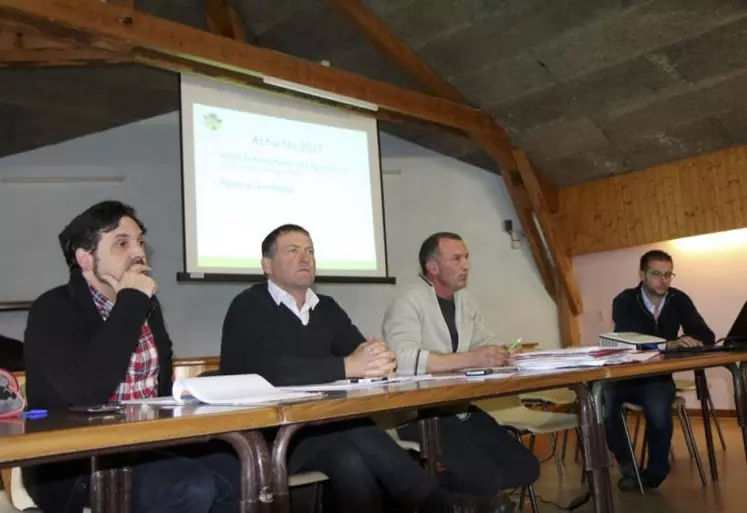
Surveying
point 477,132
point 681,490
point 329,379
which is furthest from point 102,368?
point 477,132

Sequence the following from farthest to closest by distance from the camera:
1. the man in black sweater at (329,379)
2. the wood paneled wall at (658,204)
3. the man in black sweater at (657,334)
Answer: the wood paneled wall at (658,204) < the man in black sweater at (657,334) < the man in black sweater at (329,379)

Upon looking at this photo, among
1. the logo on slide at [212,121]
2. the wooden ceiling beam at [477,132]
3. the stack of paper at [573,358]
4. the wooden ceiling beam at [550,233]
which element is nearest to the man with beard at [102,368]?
the stack of paper at [573,358]

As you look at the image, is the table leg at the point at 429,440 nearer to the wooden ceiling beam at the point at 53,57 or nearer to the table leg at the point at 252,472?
the table leg at the point at 252,472

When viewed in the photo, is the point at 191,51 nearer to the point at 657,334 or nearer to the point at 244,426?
the point at 657,334

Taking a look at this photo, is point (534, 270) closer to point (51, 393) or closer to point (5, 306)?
point (5, 306)

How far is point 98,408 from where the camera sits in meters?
1.23

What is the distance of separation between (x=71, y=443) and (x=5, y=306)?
415 centimetres

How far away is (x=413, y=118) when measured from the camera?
Result: 5324 mm

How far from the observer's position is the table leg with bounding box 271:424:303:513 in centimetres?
113

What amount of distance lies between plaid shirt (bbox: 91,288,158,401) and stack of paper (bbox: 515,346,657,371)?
951 mm

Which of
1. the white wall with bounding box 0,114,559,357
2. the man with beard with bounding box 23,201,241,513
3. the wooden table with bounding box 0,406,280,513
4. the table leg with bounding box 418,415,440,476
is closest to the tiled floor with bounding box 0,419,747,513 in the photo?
the table leg with bounding box 418,415,440,476

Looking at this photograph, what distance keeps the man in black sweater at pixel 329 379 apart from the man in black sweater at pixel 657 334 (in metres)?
1.47

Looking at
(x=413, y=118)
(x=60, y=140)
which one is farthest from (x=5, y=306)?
(x=413, y=118)

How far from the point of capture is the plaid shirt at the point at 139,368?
1588mm
